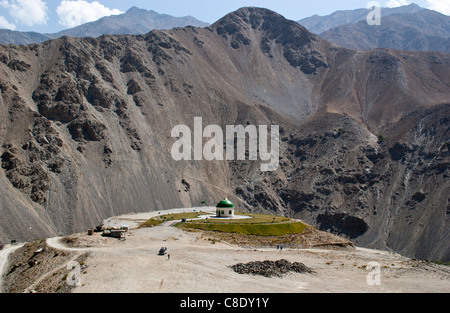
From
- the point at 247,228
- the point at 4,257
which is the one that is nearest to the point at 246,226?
the point at 247,228

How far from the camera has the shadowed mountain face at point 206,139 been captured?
91.7 m

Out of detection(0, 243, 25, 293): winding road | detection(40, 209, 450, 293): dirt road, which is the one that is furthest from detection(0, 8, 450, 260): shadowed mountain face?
detection(40, 209, 450, 293): dirt road

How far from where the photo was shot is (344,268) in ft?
157

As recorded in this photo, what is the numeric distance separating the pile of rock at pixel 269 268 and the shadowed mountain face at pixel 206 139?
47.3 m

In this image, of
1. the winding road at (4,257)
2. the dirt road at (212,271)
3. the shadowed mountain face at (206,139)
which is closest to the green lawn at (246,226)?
the dirt road at (212,271)

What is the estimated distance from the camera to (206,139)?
133250 mm

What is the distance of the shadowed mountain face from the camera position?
301ft

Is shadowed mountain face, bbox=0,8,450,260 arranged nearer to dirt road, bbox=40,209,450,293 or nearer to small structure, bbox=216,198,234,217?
small structure, bbox=216,198,234,217

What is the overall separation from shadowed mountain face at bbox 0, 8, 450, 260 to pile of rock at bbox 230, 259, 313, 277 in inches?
1862

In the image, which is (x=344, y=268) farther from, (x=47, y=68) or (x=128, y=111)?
→ (x=47, y=68)

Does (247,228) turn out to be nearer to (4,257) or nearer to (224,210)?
(224,210)

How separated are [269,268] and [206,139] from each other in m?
92.7

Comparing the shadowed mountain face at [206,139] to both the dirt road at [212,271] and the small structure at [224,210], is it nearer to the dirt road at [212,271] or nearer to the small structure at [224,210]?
the small structure at [224,210]
